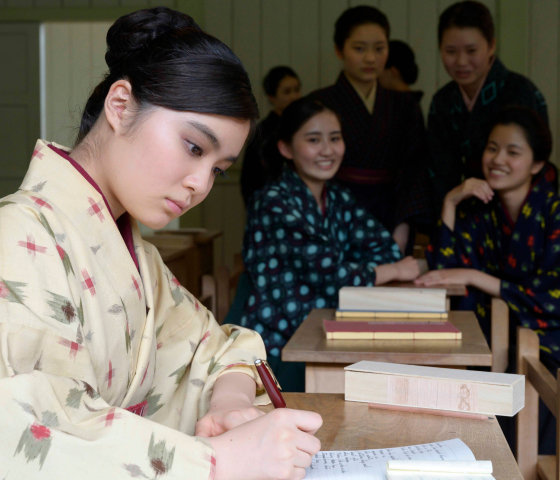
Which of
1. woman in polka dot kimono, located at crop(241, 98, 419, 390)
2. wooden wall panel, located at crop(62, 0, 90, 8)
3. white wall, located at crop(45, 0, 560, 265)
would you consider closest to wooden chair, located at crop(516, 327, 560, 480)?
woman in polka dot kimono, located at crop(241, 98, 419, 390)

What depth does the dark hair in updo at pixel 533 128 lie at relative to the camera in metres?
2.42

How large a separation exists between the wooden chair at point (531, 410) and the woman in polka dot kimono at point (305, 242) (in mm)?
693

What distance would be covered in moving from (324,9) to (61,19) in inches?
75.6

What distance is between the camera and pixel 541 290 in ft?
7.41

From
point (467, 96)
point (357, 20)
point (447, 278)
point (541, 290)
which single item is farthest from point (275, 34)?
point (541, 290)

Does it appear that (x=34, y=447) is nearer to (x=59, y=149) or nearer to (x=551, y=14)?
(x=59, y=149)

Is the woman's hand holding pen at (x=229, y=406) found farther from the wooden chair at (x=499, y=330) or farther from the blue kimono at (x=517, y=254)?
the blue kimono at (x=517, y=254)

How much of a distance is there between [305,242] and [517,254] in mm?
721

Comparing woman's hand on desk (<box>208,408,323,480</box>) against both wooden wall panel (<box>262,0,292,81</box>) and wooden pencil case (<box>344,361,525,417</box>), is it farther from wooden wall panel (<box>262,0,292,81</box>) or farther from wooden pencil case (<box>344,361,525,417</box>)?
wooden wall panel (<box>262,0,292,81</box>)

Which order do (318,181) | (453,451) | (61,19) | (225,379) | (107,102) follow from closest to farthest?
1. (453,451)
2. (107,102)
3. (225,379)
4. (318,181)
5. (61,19)

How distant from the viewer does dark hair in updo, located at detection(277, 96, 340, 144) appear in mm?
2564

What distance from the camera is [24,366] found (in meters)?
0.72

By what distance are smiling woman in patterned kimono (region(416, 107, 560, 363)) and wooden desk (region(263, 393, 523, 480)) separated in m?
1.39

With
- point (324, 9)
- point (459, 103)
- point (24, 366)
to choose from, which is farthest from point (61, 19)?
point (24, 366)
